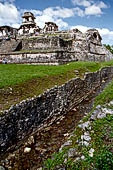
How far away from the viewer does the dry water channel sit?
22.3 feet

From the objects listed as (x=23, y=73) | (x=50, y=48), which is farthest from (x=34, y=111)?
(x=50, y=48)

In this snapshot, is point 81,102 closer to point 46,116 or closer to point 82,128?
point 46,116

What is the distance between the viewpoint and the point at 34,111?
29.6 ft

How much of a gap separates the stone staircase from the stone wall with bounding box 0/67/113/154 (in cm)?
1529

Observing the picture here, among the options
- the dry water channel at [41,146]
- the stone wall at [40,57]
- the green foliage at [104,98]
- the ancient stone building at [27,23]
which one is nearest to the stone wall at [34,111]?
the dry water channel at [41,146]

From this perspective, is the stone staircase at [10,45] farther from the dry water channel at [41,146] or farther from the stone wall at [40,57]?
the dry water channel at [41,146]

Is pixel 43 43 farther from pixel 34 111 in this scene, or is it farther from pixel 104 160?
pixel 104 160

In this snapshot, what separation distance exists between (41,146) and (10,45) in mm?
22880

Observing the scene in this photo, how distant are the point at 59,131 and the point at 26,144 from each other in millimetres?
2307

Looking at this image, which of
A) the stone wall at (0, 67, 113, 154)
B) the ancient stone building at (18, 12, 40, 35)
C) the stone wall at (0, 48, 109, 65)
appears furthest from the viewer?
the ancient stone building at (18, 12, 40, 35)

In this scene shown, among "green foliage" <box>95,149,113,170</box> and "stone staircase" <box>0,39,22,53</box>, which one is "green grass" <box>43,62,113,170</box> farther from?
"stone staircase" <box>0,39,22,53</box>

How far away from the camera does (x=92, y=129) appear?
6.36m

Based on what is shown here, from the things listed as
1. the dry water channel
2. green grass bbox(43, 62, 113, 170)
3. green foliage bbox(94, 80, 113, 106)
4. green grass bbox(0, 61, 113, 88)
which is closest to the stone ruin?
green grass bbox(0, 61, 113, 88)

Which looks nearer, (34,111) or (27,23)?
(34,111)
